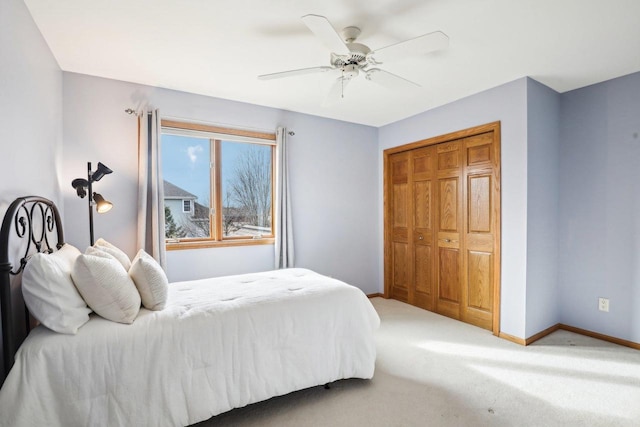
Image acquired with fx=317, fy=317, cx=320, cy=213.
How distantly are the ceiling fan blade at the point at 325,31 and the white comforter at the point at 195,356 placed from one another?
1.62 meters

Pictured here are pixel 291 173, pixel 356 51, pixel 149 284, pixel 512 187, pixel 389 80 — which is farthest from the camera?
pixel 291 173

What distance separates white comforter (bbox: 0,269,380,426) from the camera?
1468 millimetres

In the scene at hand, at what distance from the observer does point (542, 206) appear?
125 inches

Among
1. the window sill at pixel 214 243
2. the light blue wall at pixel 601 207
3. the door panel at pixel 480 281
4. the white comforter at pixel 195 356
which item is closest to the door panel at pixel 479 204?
the door panel at pixel 480 281

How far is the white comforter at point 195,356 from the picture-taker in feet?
4.82

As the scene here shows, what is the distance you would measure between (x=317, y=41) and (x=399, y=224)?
110 inches

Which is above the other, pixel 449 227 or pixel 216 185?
pixel 216 185

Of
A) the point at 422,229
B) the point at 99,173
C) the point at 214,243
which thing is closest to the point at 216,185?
the point at 214,243

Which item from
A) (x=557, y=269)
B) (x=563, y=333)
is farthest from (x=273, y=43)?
(x=563, y=333)

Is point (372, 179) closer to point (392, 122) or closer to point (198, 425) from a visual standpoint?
point (392, 122)

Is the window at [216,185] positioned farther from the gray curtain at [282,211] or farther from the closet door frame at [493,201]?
the closet door frame at [493,201]

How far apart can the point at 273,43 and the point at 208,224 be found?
205cm

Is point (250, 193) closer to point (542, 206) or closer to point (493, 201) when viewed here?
point (493, 201)

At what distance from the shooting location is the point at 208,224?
140 inches
